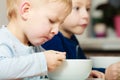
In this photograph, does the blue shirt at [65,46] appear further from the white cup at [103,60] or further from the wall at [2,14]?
the wall at [2,14]

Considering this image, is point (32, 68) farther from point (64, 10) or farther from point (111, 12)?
point (111, 12)

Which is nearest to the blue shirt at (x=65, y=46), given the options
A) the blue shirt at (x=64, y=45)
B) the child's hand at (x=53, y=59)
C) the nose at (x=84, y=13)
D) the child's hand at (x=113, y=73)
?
the blue shirt at (x=64, y=45)

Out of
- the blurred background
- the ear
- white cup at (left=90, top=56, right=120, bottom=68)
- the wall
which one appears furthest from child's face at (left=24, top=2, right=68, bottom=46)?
the blurred background

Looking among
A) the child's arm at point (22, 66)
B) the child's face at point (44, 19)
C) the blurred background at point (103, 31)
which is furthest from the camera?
the blurred background at point (103, 31)

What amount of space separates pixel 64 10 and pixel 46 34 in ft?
0.27

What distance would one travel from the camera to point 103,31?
3.34 metres

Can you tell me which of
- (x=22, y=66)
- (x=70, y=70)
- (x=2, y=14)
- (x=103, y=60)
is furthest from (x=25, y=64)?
(x=2, y=14)

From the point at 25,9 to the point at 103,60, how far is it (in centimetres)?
41

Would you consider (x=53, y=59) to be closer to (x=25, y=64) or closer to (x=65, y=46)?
(x=25, y=64)

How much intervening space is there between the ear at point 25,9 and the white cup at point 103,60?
1.29 ft

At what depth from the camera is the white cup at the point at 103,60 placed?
1159 mm

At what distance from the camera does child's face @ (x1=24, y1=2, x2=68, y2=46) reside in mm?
879

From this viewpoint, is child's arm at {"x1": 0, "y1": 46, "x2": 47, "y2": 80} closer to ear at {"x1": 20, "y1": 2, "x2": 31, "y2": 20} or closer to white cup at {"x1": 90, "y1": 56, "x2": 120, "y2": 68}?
ear at {"x1": 20, "y1": 2, "x2": 31, "y2": 20}

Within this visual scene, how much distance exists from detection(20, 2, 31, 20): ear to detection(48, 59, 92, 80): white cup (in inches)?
6.5
